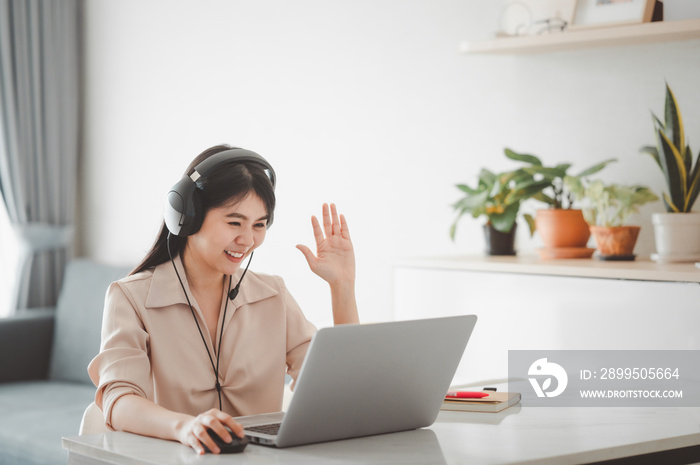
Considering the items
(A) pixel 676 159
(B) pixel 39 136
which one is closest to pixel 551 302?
(A) pixel 676 159

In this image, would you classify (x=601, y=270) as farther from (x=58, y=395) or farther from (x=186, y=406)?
(x=58, y=395)

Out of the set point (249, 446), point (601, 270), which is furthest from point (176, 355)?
point (601, 270)

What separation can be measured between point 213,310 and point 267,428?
0.47 metres

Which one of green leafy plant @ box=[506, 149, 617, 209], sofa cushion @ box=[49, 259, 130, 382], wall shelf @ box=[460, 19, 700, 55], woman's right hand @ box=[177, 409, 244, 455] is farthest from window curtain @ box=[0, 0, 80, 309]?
woman's right hand @ box=[177, 409, 244, 455]

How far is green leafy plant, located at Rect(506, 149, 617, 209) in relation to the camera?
92.2 inches

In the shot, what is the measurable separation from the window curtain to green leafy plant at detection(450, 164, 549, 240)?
101 inches

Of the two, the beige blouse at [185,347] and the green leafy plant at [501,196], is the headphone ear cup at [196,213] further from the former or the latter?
the green leafy plant at [501,196]

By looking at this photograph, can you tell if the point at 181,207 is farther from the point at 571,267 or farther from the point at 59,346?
the point at 59,346

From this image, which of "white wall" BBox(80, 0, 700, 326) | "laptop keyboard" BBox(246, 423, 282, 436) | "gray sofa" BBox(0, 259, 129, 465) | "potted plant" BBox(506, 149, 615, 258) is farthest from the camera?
"gray sofa" BBox(0, 259, 129, 465)

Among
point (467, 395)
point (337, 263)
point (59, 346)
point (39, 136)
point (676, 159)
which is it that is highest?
point (39, 136)

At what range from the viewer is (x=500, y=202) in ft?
8.15

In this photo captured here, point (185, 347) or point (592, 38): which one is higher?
point (592, 38)

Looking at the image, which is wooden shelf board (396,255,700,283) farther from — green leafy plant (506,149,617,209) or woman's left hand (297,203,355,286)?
woman's left hand (297,203,355,286)

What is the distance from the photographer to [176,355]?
65.8 inches
